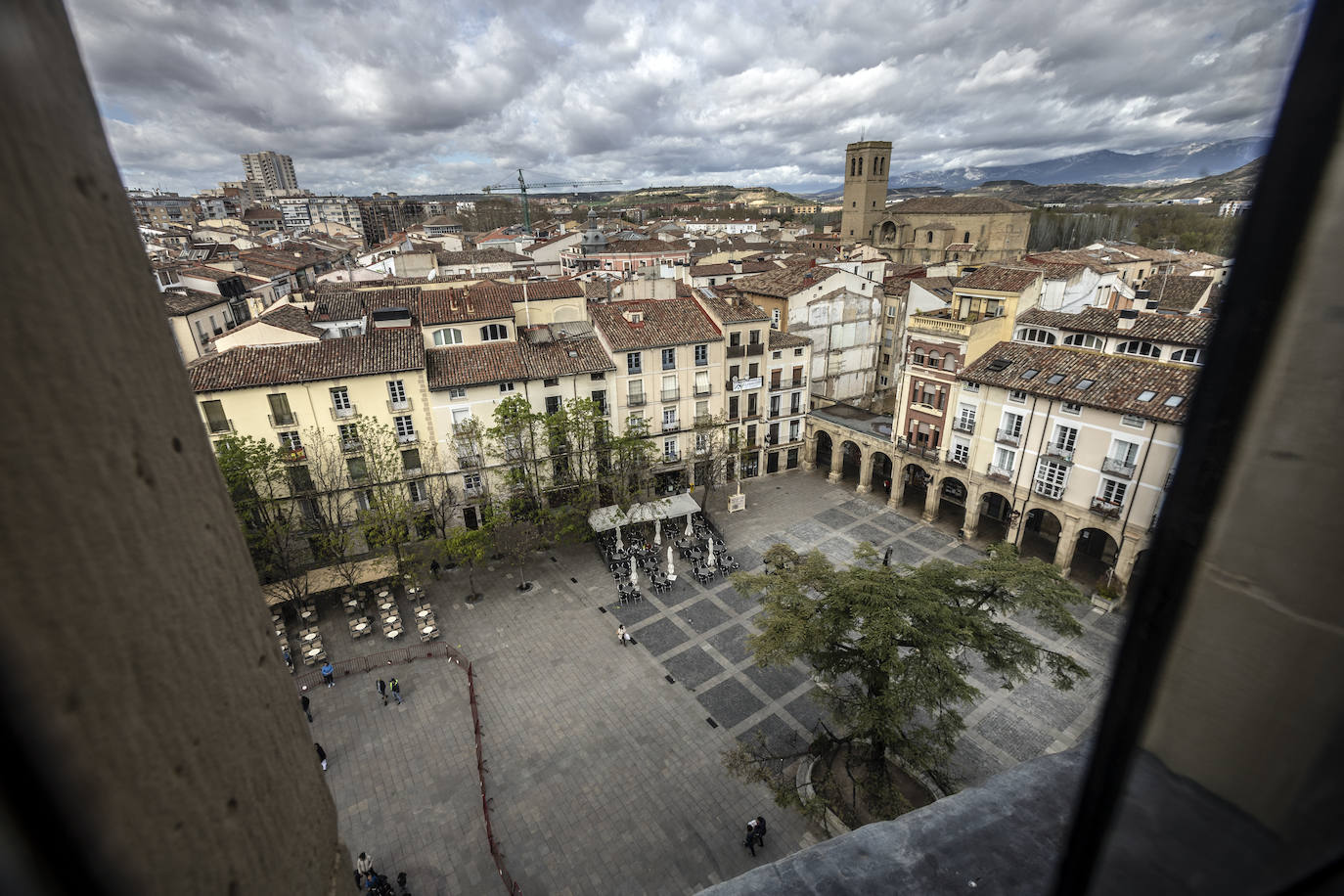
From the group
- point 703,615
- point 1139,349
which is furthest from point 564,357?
point 1139,349

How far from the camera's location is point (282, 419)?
24906 mm

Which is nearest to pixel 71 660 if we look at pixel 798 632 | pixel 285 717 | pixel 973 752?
pixel 285 717

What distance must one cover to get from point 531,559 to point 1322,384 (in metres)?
28.5

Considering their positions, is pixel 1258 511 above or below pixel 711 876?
above

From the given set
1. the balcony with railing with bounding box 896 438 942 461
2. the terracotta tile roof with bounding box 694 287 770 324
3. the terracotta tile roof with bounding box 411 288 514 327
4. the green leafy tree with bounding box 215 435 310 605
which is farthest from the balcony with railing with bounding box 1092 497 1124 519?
the green leafy tree with bounding box 215 435 310 605

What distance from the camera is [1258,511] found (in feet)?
3.92

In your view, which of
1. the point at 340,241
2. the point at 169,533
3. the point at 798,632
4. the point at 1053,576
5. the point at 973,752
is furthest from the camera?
the point at 340,241

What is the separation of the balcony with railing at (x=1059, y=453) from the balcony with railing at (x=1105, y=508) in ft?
5.70

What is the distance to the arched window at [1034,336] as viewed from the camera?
29.5m

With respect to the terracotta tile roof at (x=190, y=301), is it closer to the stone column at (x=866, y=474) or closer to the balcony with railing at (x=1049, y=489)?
the stone column at (x=866, y=474)

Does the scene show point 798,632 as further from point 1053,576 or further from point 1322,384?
point 1322,384

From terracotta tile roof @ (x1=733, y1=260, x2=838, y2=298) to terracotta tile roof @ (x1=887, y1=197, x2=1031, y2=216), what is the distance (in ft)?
166

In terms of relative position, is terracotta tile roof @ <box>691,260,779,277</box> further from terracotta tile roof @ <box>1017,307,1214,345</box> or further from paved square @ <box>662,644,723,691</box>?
paved square @ <box>662,644,723,691</box>

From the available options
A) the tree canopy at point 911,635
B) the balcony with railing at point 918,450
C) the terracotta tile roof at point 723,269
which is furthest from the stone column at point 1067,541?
the terracotta tile roof at point 723,269
